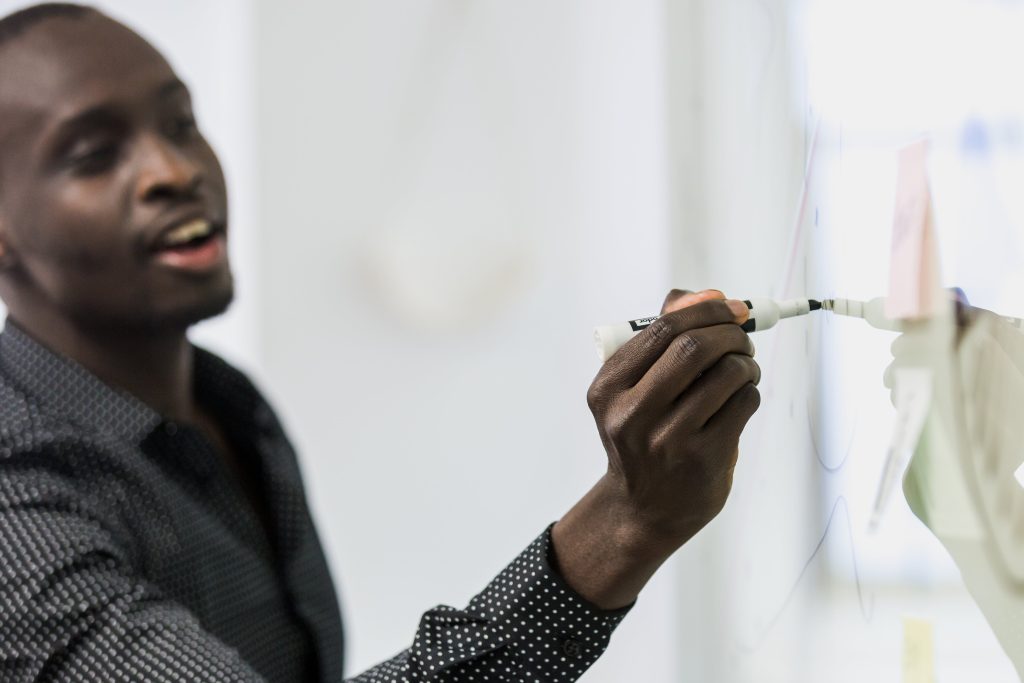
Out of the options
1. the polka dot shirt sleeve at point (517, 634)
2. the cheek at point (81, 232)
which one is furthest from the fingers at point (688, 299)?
the cheek at point (81, 232)

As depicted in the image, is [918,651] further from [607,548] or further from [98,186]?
[98,186]

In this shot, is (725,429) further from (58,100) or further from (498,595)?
(58,100)

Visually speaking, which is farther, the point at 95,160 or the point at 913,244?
the point at 95,160

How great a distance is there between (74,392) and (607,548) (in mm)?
407

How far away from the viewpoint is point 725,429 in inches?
19.4

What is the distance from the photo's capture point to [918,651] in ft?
1.60

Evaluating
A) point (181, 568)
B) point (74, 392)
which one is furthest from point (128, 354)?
point (181, 568)

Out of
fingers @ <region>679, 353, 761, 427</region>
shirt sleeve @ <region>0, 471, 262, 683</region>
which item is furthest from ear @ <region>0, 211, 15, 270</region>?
fingers @ <region>679, 353, 761, 427</region>

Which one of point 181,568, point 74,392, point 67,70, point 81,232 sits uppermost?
point 67,70

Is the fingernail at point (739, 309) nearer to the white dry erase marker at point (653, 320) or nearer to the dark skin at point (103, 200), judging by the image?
the white dry erase marker at point (653, 320)

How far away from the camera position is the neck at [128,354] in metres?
0.78

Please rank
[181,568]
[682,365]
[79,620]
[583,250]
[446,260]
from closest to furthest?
1. [682,365]
2. [79,620]
3. [181,568]
4. [583,250]
5. [446,260]

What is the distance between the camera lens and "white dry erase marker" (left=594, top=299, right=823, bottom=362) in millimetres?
506

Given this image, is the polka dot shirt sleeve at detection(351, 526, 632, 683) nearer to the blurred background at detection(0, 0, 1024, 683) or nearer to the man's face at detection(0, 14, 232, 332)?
the blurred background at detection(0, 0, 1024, 683)
